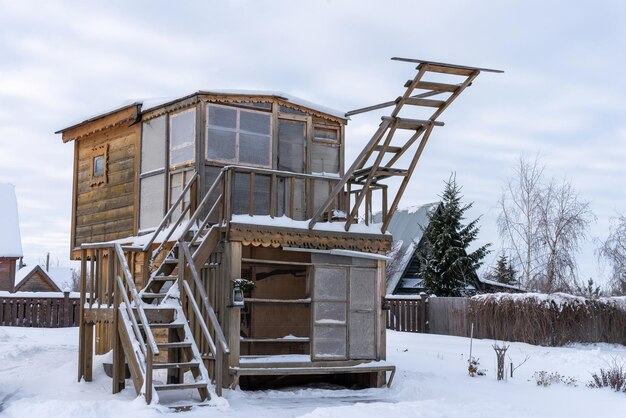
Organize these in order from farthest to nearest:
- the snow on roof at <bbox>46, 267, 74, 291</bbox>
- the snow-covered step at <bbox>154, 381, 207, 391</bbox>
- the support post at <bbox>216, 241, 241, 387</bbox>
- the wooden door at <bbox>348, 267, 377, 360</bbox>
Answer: the snow on roof at <bbox>46, 267, 74, 291</bbox> → the wooden door at <bbox>348, 267, 377, 360</bbox> → the support post at <bbox>216, 241, 241, 387</bbox> → the snow-covered step at <bbox>154, 381, 207, 391</bbox>

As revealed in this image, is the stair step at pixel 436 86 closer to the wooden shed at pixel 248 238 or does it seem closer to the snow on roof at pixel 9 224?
the wooden shed at pixel 248 238

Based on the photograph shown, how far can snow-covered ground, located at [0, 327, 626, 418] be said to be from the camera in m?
12.0

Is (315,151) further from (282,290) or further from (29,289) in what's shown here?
(29,289)

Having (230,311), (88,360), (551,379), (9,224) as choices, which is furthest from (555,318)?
(9,224)

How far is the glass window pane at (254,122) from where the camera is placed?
16859mm

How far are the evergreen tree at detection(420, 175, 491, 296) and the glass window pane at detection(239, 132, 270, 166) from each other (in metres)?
17.5

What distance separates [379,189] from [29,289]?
3583 cm

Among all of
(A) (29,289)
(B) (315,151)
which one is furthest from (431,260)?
(A) (29,289)

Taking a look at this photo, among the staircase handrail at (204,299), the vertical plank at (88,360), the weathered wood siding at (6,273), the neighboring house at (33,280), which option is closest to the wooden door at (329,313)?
the staircase handrail at (204,299)

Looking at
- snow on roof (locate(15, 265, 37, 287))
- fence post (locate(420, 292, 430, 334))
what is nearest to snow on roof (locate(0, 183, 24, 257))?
snow on roof (locate(15, 265, 37, 287))

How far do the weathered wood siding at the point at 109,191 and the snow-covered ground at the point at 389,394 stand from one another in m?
3.14

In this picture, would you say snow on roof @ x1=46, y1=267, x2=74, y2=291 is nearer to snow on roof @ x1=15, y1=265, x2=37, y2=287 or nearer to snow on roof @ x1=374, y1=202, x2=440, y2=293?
snow on roof @ x1=15, y1=265, x2=37, y2=287

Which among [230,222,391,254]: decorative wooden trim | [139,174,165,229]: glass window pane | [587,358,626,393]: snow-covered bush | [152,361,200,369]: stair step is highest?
[139,174,165,229]: glass window pane

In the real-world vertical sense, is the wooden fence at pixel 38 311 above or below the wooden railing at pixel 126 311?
below
